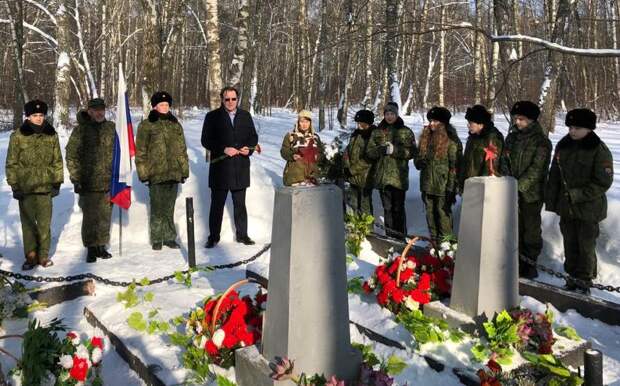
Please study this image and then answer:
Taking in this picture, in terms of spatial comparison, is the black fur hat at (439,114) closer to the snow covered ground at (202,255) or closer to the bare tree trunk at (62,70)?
the snow covered ground at (202,255)

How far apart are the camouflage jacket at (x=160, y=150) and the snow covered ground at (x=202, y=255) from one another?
38.3 inches

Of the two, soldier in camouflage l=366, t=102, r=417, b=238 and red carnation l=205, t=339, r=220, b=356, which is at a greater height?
soldier in camouflage l=366, t=102, r=417, b=238

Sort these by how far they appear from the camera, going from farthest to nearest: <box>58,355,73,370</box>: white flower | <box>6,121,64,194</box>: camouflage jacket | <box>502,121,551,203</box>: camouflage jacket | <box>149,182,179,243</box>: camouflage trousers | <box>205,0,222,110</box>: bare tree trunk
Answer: <box>205,0,222,110</box>: bare tree trunk < <box>149,182,179,243</box>: camouflage trousers < <box>6,121,64,194</box>: camouflage jacket < <box>502,121,551,203</box>: camouflage jacket < <box>58,355,73,370</box>: white flower

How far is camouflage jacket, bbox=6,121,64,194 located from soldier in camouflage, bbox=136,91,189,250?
97 centimetres

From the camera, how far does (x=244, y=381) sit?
3115 mm

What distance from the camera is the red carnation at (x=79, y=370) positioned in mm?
3041

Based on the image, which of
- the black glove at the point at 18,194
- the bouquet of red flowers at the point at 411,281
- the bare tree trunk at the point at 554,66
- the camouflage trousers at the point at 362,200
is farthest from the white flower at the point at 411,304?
the bare tree trunk at the point at 554,66

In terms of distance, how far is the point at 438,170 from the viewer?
627cm

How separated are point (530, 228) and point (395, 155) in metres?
1.86

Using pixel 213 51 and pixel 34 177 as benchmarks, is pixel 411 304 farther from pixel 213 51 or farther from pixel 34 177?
pixel 213 51

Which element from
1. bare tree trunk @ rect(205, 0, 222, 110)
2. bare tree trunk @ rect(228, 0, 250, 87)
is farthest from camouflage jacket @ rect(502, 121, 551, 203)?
bare tree trunk @ rect(228, 0, 250, 87)

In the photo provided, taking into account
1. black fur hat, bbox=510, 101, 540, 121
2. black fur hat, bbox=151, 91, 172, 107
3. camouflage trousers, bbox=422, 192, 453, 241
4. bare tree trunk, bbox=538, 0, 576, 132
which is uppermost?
bare tree trunk, bbox=538, 0, 576, 132

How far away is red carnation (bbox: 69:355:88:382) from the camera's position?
3041mm

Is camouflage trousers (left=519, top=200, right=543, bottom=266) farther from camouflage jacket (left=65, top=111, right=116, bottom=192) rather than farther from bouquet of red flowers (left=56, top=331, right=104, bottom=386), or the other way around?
camouflage jacket (left=65, top=111, right=116, bottom=192)
